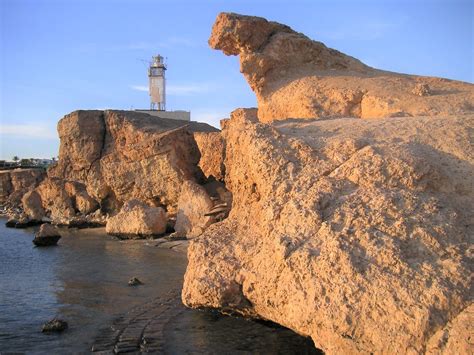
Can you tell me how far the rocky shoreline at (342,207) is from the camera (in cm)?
517

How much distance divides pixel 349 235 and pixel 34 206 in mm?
26972

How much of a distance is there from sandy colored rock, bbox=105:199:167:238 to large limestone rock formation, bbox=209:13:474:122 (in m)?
9.64

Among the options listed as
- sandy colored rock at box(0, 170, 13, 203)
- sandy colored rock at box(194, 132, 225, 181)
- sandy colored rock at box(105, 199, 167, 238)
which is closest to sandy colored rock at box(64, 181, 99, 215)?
sandy colored rock at box(105, 199, 167, 238)

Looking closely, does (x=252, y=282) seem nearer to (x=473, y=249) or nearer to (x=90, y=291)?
(x=473, y=249)

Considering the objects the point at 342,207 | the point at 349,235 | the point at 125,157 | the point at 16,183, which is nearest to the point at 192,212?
the point at 125,157

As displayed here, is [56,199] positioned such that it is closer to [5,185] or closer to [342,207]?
[5,185]

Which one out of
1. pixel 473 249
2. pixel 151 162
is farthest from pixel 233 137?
pixel 151 162

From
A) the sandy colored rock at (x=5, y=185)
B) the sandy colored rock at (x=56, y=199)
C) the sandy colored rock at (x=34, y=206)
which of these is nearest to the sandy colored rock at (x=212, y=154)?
the sandy colored rock at (x=56, y=199)

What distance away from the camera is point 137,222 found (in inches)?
793

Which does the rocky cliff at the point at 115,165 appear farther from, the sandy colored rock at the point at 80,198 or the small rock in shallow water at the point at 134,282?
the small rock in shallow water at the point at 134,282

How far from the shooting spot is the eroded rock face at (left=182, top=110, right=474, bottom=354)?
514 centimetres

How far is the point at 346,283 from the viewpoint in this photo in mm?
5402

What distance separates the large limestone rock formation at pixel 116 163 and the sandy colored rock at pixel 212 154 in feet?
2.57

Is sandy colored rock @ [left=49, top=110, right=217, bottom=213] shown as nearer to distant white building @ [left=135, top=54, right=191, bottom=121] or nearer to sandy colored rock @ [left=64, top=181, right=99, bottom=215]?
sandy colored rock @ [left=64, top=181, right=99, bottom=215]
